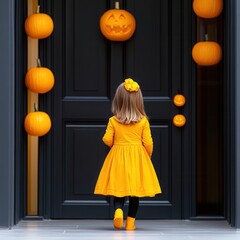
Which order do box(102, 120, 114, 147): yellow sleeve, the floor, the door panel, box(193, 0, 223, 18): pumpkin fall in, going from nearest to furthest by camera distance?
1. the floor
2. box(102, 120, 114, 147): yellow sleeve
3. box(193, 0, 223, 18): pumpkin
4. the door panel

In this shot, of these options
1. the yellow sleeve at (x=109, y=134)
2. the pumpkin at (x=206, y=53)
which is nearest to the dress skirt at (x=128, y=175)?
the yellow sleeve at (x=109, y=134)

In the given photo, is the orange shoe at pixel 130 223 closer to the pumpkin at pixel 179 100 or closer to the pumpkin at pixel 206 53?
the pumpkin at pixel 179 100

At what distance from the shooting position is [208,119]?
9.92 m

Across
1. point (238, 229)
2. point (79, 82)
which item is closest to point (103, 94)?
point (79, 82)

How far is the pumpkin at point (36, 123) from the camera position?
9.65m

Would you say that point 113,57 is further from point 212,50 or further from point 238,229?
point 238,229

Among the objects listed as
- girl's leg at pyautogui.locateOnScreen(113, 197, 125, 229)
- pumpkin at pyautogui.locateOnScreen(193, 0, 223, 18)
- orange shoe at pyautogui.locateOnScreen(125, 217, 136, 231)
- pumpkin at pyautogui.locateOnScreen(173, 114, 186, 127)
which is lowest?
orange shoe at pyautogui.locateOnScreen(125, 217, 136, 231)

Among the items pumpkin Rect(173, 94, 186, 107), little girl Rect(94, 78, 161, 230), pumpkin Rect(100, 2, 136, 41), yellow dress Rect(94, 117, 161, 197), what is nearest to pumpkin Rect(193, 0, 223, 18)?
pumpkin Rect(100, 2, 136, 41)

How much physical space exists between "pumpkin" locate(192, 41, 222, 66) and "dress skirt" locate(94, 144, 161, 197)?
140 cm

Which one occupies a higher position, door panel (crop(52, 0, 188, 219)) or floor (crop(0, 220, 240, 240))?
door panel (crop(52, 0, 188, 219))

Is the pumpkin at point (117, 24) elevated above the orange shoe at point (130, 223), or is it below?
above

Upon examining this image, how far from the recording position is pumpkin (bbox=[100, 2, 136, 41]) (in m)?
9.70

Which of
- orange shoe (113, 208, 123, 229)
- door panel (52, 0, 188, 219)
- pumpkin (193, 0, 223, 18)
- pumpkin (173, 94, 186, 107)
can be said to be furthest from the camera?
door panel (52, 0, 188, 219)

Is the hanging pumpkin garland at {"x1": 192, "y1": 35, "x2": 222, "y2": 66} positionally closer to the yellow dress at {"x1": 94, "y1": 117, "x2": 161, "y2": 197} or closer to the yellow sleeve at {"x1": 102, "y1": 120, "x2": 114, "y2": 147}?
the yellow dress at {"x1": 94, "y1": 117, "x2": 161, "y2": 197}
